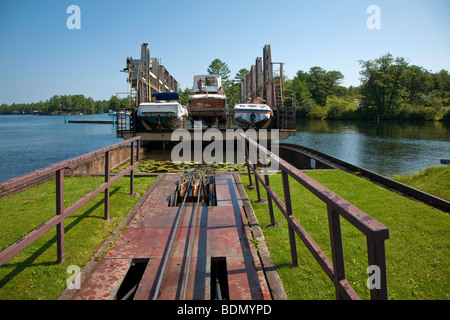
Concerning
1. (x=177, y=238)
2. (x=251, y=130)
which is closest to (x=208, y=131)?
(x=251, y=130)

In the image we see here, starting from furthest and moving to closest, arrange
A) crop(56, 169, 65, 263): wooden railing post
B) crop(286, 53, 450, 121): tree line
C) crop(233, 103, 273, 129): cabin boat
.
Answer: crop(286, 53, 450, 121): tree line → crop(233, 103, 273, 129): cabin boat → crop(56, 169, 65, 263): wooden railing post

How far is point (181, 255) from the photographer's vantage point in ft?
11.0

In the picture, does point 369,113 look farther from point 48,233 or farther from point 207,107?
point 48,233

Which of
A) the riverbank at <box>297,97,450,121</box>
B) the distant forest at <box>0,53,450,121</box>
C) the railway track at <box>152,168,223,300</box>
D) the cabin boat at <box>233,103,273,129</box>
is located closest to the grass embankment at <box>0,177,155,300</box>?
the railway track at <box>152,168,223,300</box>

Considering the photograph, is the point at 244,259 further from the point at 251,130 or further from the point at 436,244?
the point at 251,130

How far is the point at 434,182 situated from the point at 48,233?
8.22m

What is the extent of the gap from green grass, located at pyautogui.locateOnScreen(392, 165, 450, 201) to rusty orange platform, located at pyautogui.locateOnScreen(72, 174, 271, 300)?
464 cm

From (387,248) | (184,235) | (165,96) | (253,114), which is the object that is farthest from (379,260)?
(165,96)

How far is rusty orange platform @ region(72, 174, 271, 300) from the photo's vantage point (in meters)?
2.71

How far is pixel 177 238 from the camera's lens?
3811mm

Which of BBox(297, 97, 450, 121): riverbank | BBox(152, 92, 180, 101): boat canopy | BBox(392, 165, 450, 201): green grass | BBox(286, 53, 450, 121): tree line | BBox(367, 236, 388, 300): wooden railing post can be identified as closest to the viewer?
BBox(367, 236, 388, 300): wooden railing post

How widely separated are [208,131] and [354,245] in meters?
11.4

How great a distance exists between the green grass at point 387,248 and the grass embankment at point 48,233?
2.19 meters

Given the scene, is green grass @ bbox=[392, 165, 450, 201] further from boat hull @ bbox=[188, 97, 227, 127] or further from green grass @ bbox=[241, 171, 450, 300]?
boat hull @ bbox=[188, 97, 227, 127]
